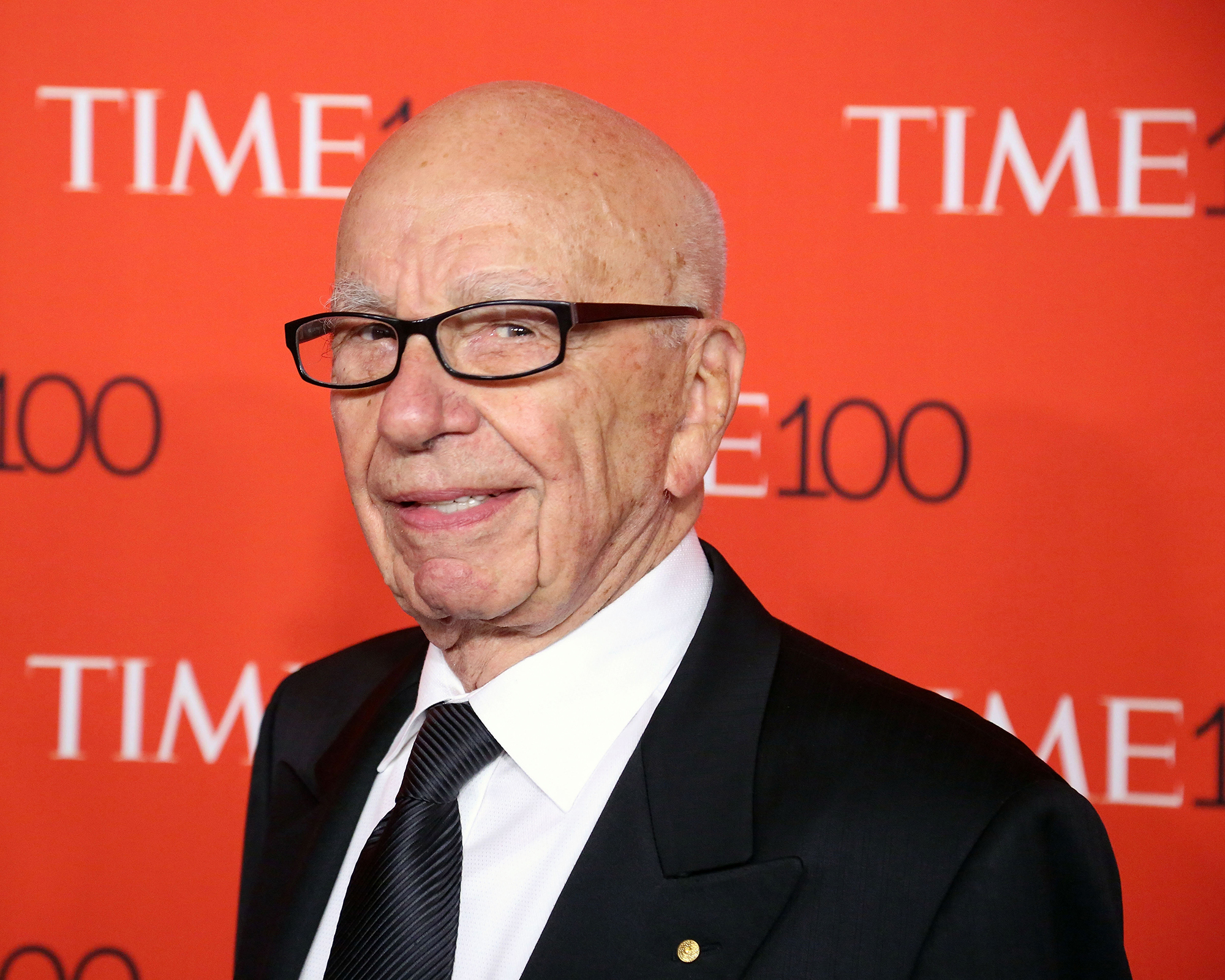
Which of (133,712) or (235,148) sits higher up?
(235,148)

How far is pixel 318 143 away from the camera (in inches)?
81.7

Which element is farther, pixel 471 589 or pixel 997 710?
pixel 997 710

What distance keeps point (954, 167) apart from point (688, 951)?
145cm

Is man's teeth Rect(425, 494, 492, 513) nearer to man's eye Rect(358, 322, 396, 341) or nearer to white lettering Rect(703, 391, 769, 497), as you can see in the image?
man's eye Rect(358, 322, 396, 341)

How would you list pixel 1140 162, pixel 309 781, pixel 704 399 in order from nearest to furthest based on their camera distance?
pixel 704 399 < pixel 309 781 < pixel 1140 162

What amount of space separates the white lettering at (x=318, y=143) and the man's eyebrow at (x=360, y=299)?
38.3 inches

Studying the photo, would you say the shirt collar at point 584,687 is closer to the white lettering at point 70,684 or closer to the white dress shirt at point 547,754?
the white dress shirt at point 547,754

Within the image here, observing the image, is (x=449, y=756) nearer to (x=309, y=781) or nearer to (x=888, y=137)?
(x=309, y=781)

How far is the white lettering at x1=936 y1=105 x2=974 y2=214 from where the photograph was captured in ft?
6.41

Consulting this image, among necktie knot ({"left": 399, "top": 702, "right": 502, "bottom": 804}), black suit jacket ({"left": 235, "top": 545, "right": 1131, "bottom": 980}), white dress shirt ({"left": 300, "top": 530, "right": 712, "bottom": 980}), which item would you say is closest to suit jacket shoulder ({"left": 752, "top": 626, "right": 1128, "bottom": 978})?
black suit jacket ({"left": 235, "top": 545, "right": 1131, "bottom": 980})

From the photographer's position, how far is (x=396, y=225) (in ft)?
3.67

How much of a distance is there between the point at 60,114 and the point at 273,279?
0.51 m

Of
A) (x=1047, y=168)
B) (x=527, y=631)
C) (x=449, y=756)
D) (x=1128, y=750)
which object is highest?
(x=1047, y=168)

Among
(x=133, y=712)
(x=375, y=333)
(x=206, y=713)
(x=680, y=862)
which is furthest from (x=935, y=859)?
(x=133, y=712)
